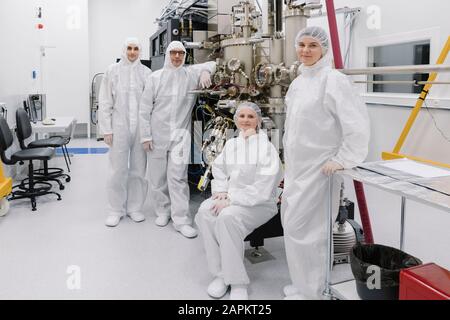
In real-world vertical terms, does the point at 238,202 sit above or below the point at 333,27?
below

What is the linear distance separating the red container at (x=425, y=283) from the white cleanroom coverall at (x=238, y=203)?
78 cm

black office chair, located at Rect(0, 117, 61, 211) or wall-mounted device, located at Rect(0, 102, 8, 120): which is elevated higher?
wall-mounted device, located at Rect(0, 102, 8, 120)

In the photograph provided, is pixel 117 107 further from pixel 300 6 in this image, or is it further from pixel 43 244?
pixel 300 6

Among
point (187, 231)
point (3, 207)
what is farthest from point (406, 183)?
point (3, 207)

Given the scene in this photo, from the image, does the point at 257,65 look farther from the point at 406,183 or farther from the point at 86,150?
the point at 86,150

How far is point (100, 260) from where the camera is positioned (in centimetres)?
248

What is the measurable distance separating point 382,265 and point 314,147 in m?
0.66

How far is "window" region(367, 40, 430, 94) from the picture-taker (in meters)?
3.33

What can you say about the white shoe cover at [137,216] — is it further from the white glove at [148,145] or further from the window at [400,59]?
the window at [400,59]

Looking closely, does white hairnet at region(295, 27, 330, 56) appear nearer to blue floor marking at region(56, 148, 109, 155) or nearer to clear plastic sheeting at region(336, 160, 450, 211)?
clear plastic sheeting at region(336, 160, 450, 211)

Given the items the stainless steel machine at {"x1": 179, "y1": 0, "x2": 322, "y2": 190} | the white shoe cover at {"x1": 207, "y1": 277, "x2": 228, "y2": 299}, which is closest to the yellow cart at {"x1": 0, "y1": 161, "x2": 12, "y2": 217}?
the stainless steel machine at {"x1": 179, "y1": 0, "x2": 322, "y2": 190}

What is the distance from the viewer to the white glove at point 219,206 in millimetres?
2133

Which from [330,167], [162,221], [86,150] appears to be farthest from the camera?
[86,150]

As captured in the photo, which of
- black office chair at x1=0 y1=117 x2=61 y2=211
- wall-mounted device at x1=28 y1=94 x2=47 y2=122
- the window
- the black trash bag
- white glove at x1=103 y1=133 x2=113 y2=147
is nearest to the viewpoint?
the black trash bag
